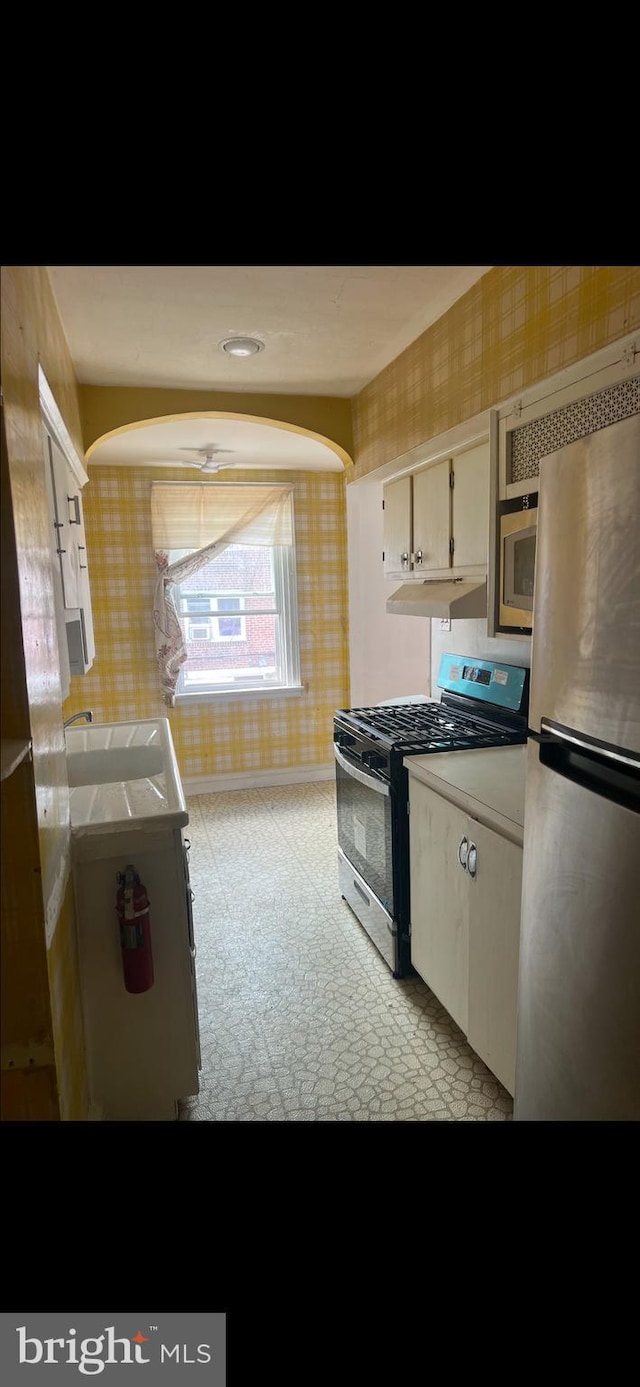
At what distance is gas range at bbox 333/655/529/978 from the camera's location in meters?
2.30

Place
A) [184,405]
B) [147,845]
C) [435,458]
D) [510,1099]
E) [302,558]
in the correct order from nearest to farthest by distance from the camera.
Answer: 1. [147,845]
2. [510,1099]
3. [435,458]
4. [184,405]
5. [302,558]

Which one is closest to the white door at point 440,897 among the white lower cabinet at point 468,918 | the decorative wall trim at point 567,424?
the white lower cabinet at point 468,918

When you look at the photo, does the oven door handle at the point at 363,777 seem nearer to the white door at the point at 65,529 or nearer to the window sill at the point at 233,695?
the white door at the point at 65,529

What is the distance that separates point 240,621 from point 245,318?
275 cm

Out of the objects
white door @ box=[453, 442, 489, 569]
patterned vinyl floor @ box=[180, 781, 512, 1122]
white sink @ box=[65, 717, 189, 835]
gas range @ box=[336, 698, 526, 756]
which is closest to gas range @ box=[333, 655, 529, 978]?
gas range @ box=[336, 698, 526, 756]

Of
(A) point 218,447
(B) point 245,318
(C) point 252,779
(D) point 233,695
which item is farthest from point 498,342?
(C) point 252,779

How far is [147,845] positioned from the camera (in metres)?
1.63

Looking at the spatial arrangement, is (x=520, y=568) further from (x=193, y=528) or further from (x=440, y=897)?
(x=193, y=528)

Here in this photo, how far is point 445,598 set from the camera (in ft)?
7.50

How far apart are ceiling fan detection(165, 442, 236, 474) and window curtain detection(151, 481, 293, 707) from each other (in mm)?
133

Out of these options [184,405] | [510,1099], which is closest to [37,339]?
[184,405]

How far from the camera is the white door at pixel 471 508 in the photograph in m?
2.09

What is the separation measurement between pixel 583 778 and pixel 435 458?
173 centimetres
